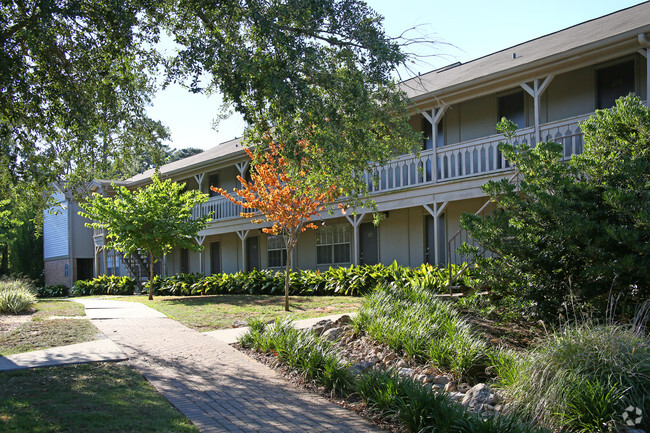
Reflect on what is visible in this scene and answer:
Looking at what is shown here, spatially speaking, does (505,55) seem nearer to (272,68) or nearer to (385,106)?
(385,106)

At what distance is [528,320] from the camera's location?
26.5 feet

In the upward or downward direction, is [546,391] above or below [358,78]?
below

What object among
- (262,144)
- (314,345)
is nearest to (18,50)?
(262,144)

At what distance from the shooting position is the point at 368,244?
19.8 meters

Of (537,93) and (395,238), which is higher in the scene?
(537,93)

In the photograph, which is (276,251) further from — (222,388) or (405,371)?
(405,371)

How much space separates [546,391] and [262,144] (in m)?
6.70

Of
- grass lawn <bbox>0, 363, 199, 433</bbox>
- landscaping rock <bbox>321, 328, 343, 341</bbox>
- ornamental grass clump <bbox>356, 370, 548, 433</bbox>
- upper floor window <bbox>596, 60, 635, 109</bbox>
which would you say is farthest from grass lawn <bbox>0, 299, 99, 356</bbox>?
upper floor window <bbox>596, 60, 635, 109</bbox>

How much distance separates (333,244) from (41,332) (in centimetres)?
1174

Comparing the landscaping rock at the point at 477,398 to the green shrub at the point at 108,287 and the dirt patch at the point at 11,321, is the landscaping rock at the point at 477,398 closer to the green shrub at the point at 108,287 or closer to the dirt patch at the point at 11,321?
the dirt patch at the point at 11,321

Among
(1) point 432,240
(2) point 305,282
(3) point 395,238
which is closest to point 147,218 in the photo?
(2) point 305,282

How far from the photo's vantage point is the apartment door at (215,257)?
92.3 ft

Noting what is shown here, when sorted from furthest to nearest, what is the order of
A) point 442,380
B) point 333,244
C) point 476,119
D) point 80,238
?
point 80,238
point 333,244
point 476,119
point 442,380

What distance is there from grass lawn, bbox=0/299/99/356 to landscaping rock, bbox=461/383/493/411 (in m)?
6.84
